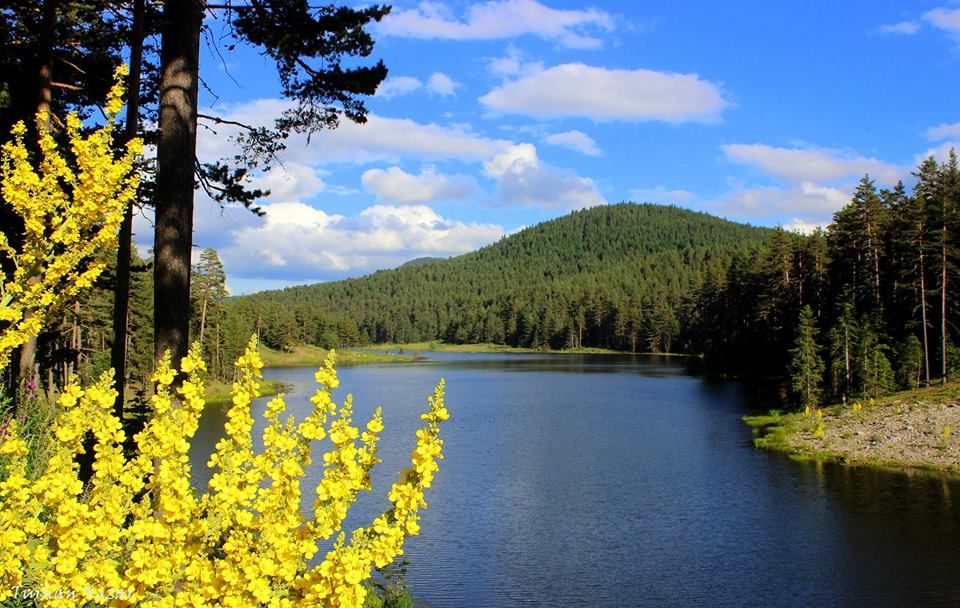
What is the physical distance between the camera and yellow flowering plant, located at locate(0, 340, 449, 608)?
3898 mm

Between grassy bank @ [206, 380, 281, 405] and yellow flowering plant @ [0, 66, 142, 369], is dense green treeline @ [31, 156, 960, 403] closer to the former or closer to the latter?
grassy bank @ [206, 380, 281, 405]

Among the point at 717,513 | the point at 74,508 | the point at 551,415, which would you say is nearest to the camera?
the point at 74,508

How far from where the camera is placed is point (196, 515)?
4.41 meters

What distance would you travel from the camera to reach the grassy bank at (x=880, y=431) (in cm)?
2864

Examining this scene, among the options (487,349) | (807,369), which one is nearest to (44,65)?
(807,369)

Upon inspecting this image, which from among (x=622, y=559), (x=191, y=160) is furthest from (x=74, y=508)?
(x=622, y=559)

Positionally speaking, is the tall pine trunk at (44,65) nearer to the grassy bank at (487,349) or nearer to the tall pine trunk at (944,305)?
the tall pine trunk at (944,305)

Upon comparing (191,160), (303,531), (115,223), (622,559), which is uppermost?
(191,160)

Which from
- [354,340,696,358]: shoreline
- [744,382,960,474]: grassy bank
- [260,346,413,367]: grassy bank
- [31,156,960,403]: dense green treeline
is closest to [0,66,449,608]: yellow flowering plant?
[31,156,960,403]: dense green treeline

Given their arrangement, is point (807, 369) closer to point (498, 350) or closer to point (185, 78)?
point (185, 78)

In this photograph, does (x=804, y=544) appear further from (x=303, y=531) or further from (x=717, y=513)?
(x=303, y=531)

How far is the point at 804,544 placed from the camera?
19.1 m

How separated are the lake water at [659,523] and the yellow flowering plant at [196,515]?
11.9 metres

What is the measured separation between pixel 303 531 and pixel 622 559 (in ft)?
49.7
